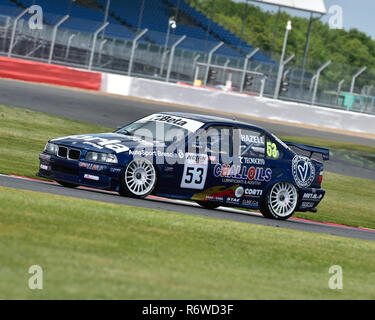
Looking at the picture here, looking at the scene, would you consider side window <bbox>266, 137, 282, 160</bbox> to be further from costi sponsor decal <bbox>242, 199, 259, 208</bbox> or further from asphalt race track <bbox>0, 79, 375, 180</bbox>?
asphalt race track <bbox>0, 79, 375, 180</bbox>

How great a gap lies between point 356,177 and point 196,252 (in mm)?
13856

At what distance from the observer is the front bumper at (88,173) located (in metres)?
10.8

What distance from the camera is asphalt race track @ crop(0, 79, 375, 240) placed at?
36.3 ft

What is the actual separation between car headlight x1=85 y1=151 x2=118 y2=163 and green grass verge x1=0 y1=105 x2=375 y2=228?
86.7 inches

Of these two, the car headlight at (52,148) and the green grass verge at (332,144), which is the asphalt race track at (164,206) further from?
the green grass verge at (332,144)

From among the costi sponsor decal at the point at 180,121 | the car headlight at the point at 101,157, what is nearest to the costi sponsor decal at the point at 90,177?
the car headlight at the point at 101,157

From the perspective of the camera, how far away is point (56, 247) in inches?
257

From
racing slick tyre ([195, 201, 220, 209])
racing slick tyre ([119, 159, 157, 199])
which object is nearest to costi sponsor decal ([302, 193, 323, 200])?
racing slick tyre ([195, 201, 220, 209])

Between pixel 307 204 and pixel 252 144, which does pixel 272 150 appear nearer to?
pixel 252 144

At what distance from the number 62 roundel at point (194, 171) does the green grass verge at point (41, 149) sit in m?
2.90

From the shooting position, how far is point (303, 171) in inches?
493

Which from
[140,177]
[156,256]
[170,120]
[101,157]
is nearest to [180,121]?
[170,120]
